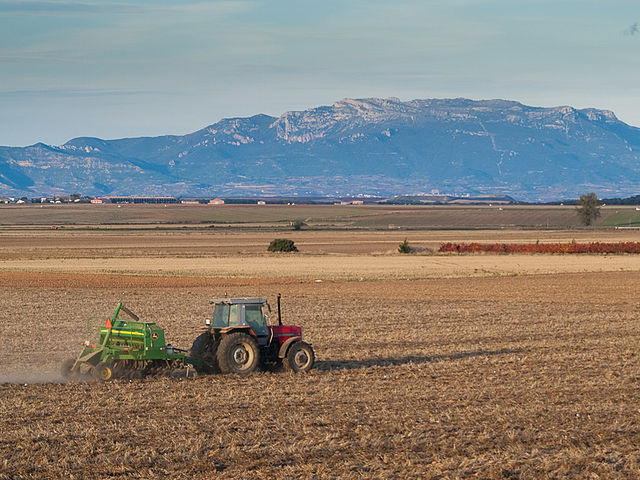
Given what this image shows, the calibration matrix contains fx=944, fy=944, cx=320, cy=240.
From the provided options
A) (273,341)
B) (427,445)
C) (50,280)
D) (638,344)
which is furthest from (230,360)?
(50,280)

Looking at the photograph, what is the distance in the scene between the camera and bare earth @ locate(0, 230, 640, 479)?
12.0 m

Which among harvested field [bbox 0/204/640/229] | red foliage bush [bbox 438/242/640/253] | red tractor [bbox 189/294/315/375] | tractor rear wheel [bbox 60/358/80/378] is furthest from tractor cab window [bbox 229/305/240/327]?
harvested field [bbox 0/204/640/229]

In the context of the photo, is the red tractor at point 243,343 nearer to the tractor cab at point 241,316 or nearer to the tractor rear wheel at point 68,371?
the tractor cab at point 241,316

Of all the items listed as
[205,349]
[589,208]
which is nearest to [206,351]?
[205,349]

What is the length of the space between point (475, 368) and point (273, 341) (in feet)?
13.9

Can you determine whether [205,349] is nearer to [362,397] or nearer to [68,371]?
[68,371]

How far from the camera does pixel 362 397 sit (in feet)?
53.1

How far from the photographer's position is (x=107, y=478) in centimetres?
1124

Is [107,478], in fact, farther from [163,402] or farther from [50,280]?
[50,280]

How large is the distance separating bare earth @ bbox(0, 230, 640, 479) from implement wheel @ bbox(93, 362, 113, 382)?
516mm

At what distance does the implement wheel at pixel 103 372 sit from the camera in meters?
17.1

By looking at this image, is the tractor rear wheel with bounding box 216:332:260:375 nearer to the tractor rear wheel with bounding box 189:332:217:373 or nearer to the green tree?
the tractor rear wheel with bounding box 189:332:217:373

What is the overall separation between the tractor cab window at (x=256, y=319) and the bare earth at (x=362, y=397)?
0.86 meters

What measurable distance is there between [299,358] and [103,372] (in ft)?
12.3
